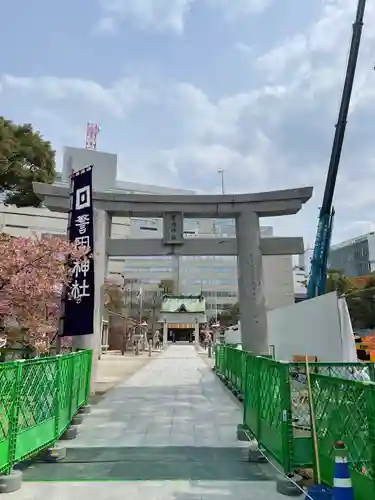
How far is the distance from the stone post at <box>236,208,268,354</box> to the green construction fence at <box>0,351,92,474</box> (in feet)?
23.2

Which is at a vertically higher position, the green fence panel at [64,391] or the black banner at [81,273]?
the black banner at [81,273]

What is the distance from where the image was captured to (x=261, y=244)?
44.5 feet

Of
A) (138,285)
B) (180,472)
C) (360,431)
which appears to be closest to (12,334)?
(180,472)

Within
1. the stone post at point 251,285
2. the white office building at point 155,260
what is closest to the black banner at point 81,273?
the stone post at point 251,285

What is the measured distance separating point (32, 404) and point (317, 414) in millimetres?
3294

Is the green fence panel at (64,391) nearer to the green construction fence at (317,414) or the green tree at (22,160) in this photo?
the green construction fence at (317,414)

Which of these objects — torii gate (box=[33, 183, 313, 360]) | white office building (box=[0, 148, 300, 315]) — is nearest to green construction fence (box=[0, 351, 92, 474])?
torii gate (box=[33, 183, 313, 360])

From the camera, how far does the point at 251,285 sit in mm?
13102

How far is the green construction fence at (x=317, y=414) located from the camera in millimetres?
3381

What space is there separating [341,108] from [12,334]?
14.8m

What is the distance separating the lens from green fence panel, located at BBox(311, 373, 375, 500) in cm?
327

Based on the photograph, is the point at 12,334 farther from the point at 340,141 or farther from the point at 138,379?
the point at 340,141

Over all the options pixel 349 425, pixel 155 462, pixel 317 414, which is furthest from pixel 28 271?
pixel 349 425

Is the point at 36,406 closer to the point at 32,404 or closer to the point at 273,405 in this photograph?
the point at 32,404
